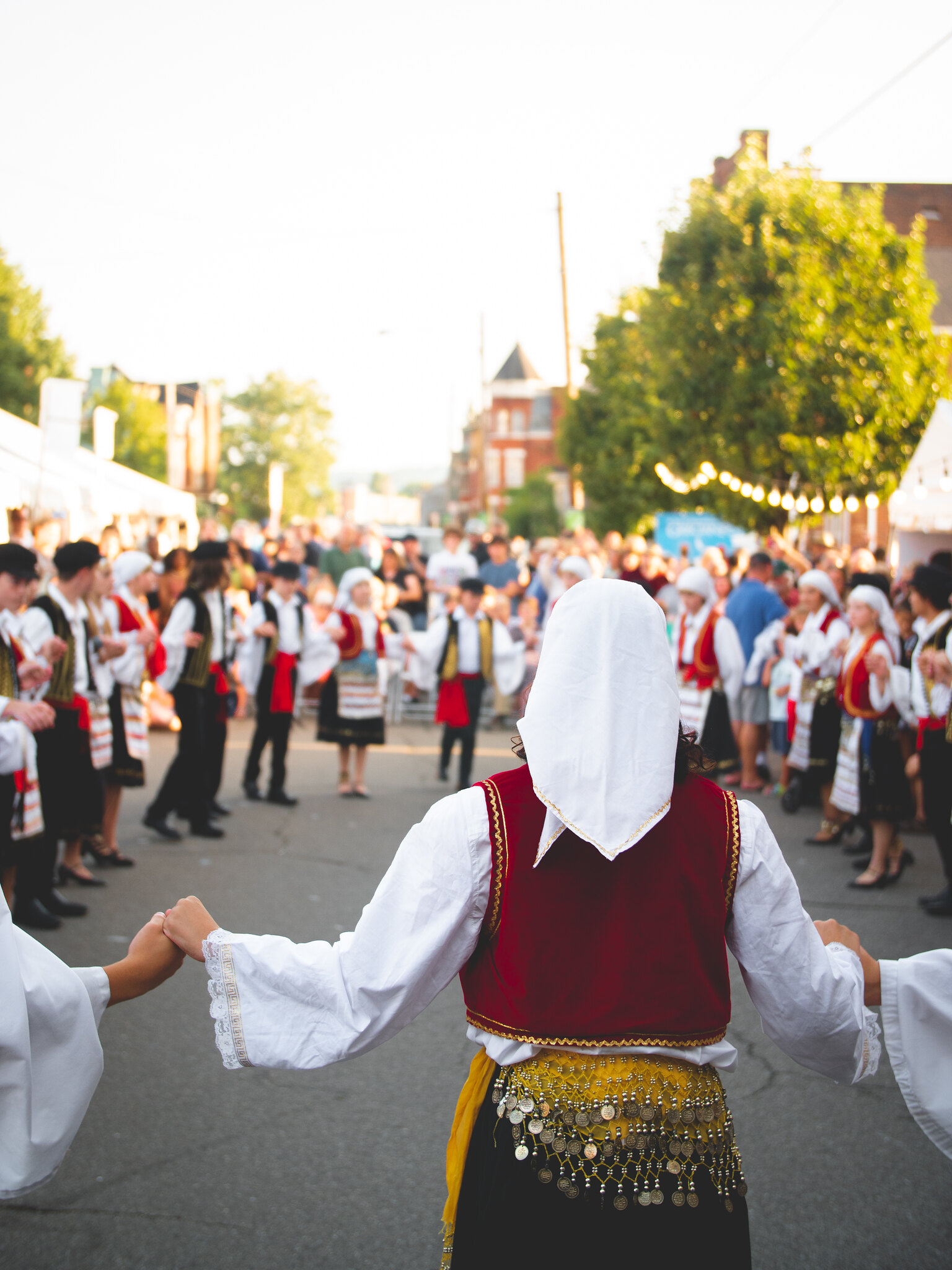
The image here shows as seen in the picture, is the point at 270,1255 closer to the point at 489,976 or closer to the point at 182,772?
the point at 489,976

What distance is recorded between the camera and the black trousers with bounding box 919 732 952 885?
6770 millimetres

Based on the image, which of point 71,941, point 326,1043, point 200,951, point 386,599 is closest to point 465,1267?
point 326,1043

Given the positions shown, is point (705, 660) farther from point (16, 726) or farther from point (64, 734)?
point (16, 726)

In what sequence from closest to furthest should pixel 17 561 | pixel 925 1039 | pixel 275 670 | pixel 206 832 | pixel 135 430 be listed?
pixel 925 1039 → pixel 17 561 → pixel 206 832 → pixel 275 670 → pixel 135 430

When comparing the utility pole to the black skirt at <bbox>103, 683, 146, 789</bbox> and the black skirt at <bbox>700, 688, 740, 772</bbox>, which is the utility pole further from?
the black skirt at <bbox>103, 683, 146, 789</bbox>

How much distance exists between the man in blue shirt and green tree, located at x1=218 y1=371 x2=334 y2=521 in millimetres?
75057

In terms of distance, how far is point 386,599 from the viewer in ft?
48.7

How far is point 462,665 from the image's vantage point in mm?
10422

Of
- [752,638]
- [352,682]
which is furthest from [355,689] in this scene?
[752,638]

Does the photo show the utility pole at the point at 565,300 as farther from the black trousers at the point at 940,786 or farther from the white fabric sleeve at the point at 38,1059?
the white fabric sleeve at the point at 38,1059

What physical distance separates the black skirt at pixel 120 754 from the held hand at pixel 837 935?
5956 millimetres

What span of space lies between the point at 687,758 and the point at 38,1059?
51.6 inches

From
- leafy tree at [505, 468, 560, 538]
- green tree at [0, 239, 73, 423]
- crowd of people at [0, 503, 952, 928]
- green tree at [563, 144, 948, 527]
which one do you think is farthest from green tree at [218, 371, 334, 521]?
crowd of people at [0, 503, 952, 928]

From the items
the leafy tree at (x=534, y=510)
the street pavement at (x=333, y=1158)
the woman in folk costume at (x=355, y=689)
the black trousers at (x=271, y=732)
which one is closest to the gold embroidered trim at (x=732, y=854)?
the street pavement at (x=333, y=1158)
